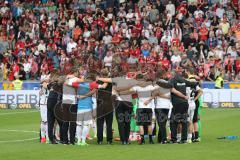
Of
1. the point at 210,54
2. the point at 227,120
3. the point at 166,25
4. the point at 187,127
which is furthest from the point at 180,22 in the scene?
the point at 187,127

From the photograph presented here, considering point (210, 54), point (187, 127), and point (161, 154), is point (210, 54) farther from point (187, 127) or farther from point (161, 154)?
point (161, 154)

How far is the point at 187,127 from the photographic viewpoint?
2041 centimetres

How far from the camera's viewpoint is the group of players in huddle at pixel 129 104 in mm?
20188

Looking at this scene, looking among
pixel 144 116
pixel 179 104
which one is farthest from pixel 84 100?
pixel 179 104

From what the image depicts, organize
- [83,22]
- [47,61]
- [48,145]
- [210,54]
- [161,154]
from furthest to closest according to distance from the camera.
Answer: [83,22] < [47,61] < [210,54] < [48,145] < [161,154]

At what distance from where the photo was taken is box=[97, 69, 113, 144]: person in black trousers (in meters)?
20.4

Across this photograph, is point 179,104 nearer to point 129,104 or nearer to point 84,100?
point 129,104

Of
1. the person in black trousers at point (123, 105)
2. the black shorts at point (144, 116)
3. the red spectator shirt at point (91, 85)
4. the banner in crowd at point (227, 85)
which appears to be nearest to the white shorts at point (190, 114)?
the black shorts at point (144, 116)

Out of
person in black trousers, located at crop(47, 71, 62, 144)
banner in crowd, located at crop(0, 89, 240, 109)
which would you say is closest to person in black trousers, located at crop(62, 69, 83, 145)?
person in black trousers, located at crop(47, 71, 62, 144)

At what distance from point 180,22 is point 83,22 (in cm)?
618

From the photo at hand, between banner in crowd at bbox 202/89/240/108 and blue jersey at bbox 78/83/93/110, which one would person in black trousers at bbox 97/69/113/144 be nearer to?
blue jersey at bbox 78/83/93/110

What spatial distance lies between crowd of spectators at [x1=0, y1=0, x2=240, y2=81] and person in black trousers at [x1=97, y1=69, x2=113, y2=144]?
15.0 meters

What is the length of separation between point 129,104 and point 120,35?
20.8 meters

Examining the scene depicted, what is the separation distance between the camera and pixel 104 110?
20.8 meters
